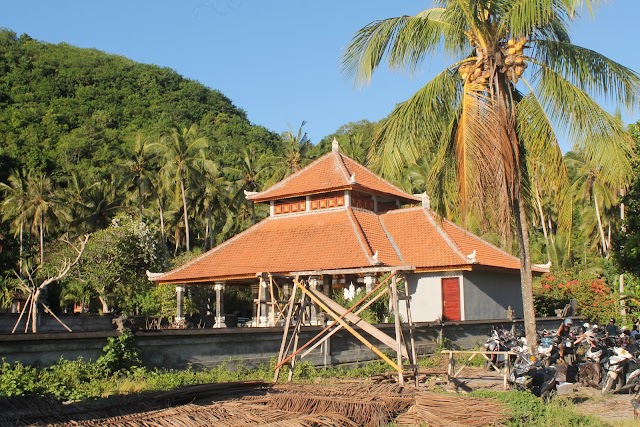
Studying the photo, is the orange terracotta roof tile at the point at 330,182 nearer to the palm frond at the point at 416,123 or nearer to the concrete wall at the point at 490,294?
the concrete wall at the point at 490,294

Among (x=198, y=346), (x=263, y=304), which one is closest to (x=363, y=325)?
(x=198, y=346)

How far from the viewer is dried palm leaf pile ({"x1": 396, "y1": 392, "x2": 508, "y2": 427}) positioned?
849 centimetres

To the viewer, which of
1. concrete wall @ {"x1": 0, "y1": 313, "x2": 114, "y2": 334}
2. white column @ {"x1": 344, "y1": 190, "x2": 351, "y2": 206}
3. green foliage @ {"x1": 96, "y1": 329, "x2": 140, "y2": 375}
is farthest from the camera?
concrete wall @ {"x1": 0, "y1": 313, "x2": 114, "y2": 334}

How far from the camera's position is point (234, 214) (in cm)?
5147

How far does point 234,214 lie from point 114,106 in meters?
21.2

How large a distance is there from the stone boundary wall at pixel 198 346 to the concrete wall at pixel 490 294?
502 centimetres

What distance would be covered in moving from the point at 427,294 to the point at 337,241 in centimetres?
366

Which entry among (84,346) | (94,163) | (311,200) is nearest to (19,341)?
(84,346)

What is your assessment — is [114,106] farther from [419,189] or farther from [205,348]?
[205,348]

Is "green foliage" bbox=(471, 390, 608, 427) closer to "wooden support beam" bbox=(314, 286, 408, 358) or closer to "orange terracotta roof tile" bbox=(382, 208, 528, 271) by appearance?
"wooden support beam" bbox=(314, 286, 408, 358)

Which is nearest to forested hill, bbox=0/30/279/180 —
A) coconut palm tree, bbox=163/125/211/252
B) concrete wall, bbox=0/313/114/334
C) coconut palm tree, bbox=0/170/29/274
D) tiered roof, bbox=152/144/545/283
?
coconut palm tree, bbox=0/170/29/274

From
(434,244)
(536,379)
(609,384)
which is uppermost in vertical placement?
(434,244)

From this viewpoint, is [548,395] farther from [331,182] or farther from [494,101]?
[331,182]

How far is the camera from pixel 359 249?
77.6ft
